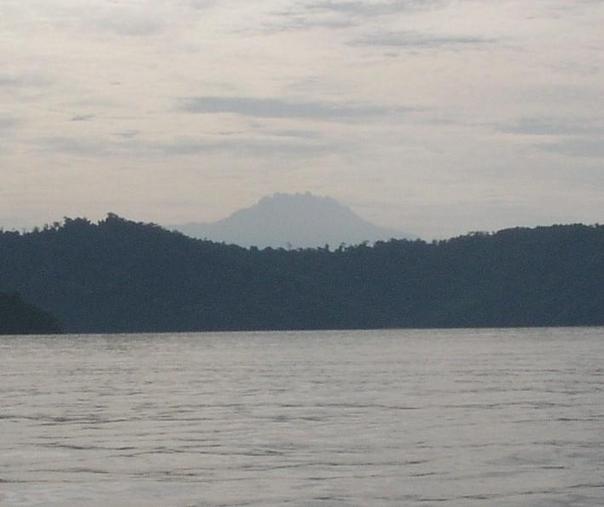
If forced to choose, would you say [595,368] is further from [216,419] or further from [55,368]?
[216,419]

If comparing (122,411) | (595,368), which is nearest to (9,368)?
(595,368)

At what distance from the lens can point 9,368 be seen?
100 metres

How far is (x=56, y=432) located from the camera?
44.8 metres

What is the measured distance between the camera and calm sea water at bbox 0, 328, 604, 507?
30.9 m

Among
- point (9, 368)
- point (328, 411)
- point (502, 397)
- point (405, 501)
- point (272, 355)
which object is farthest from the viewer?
point (272, 355)

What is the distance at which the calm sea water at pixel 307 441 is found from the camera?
102ft

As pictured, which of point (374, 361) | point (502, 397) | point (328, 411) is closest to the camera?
point (328, 411)

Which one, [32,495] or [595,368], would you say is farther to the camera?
[595,368]

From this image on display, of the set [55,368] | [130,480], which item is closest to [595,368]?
[55,368]

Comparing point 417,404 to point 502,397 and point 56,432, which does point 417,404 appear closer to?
point 502,397

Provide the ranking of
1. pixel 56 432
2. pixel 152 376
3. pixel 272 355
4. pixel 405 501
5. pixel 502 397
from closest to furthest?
pixel 405 501, pixel 56 432, pixel 502 397, pixel 152 376, pixel 272 355

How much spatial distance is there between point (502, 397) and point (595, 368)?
31682mm

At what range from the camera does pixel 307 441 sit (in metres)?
41.2

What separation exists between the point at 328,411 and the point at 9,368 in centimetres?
5242
